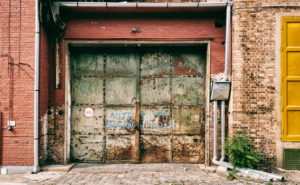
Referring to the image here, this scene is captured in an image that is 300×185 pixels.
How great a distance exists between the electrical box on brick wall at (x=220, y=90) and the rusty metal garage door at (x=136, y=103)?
54 cm

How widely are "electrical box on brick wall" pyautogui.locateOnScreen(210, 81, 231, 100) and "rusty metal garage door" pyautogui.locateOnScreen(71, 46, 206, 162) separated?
0.54 m

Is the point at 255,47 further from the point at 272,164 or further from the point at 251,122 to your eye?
the point at 272,164

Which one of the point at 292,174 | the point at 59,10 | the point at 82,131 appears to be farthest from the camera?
the point at 82,131

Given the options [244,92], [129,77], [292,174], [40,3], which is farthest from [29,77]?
[292,174]

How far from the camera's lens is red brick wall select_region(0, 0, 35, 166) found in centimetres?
553

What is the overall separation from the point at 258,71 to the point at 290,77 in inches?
30.2

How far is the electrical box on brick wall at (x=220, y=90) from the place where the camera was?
575 centimetres

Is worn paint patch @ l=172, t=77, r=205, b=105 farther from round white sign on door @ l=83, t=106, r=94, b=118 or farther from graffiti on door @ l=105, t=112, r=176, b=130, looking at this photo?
round white sign on door @ l=83, t=106, r=94, b=118

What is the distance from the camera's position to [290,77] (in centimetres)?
558

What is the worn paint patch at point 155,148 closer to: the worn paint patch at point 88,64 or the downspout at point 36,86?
the worn paint patch at point 88,64

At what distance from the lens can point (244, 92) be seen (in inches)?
222

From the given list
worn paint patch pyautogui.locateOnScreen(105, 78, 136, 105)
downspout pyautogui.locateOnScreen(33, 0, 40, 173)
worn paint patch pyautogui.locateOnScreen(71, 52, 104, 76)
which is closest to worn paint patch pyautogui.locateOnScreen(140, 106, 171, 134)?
worn paint patch pyautogui.locateOnScreen(105, 78, 136, 105)

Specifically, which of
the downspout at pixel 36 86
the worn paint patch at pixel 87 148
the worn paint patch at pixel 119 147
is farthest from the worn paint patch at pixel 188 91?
the downspout at pixel 36 86

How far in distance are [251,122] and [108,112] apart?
370cm
